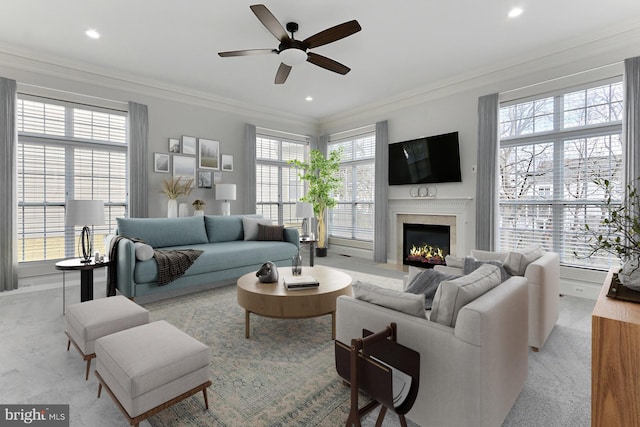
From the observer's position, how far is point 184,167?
5430 mm

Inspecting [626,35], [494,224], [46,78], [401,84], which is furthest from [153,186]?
[626,35]

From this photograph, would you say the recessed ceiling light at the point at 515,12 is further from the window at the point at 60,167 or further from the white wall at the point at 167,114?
Answer: the window at the point at 60,167

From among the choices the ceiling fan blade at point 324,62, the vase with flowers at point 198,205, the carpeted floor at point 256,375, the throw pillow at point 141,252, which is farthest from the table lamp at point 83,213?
the ceiling fan blade at point 324,62

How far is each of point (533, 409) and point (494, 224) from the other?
3.13 meters

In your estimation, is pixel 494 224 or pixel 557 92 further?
pixel 494 224

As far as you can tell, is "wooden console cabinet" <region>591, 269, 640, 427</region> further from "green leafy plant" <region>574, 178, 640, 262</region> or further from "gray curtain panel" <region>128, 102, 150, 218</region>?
"gray curtain panel" <region>128, 102, 150, 218</region>

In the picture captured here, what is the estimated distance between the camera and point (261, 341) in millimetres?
2596

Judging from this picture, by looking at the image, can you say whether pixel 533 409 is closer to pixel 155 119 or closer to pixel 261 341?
pixel 261 341

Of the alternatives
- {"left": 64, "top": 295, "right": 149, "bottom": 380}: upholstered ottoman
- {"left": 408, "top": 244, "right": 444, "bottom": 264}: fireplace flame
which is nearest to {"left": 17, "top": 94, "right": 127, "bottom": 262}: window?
{"left": 64, "top": 295, "right": 149, "bottom": 380}: upholstered ottoman

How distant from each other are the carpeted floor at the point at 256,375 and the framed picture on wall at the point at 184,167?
2733 millimetres

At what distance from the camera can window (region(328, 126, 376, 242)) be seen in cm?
643

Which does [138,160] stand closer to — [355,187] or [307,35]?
[307,35]

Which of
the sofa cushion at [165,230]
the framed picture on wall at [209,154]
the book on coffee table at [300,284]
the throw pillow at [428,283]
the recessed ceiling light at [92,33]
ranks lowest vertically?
the book on coffee table at [300,284]

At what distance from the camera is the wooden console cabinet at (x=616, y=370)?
1050 mm
